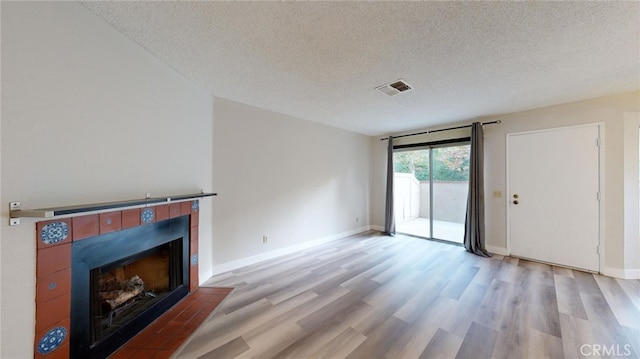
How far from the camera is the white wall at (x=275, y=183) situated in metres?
3.01

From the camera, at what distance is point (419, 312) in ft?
6.87

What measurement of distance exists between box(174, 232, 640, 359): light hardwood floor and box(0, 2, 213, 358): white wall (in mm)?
1146

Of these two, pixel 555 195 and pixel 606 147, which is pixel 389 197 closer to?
pixel 555 195

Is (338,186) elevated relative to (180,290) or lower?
elevated

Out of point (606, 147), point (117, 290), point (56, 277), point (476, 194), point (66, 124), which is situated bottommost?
point (117, 290)

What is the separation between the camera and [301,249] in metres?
3.95

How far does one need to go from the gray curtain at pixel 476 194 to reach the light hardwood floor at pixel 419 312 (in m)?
0.53

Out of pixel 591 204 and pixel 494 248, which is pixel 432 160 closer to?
pixel 494 248

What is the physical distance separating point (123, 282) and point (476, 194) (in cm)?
496

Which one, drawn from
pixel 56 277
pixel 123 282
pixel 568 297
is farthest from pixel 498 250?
pixel 56 277

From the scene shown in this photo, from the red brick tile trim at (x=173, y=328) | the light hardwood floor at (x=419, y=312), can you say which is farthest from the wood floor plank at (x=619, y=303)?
the red brick tile trim at (x=173, y=328)

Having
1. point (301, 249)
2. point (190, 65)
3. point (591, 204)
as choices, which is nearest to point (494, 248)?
point (591, 204)

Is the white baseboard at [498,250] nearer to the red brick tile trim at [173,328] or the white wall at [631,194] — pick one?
the white wall at [631,194]

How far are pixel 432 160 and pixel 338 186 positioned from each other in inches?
82.6
